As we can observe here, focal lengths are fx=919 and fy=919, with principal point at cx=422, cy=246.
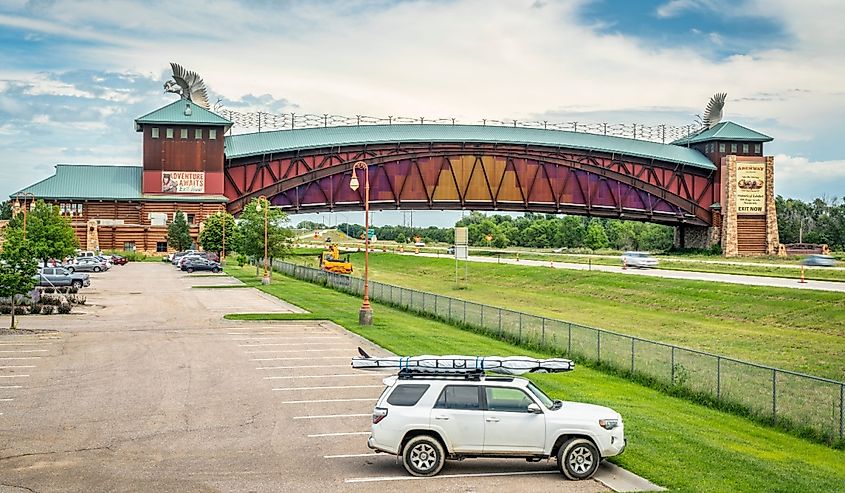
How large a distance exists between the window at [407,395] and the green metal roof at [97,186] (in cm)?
9107

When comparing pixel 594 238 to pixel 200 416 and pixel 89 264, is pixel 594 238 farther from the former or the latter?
pixel 200 416

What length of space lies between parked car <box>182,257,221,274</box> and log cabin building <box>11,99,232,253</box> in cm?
1825

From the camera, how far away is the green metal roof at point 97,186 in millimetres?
104312

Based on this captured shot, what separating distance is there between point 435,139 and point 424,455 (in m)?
96.3

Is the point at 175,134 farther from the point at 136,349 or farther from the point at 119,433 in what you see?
the point at 119,433

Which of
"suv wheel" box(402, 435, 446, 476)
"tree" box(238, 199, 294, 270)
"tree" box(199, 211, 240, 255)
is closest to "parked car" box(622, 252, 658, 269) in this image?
"tree" box(238, 199, 294, 270)

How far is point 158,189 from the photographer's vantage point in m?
105

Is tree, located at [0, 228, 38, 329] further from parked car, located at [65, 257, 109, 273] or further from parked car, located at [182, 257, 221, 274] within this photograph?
parked car, located at [182, 257, 221, 274]

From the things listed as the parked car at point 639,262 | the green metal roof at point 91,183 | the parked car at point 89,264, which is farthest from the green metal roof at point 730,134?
the parked car at point 89,264

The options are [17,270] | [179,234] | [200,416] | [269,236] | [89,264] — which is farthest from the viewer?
[179,234]

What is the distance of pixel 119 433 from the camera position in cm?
1927

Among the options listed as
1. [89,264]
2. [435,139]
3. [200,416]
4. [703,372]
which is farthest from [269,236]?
[200,416]

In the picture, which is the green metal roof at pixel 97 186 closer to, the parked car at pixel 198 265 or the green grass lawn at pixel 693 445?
the parked car at pixel 198 265

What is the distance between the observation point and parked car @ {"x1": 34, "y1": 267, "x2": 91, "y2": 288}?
61.5m
